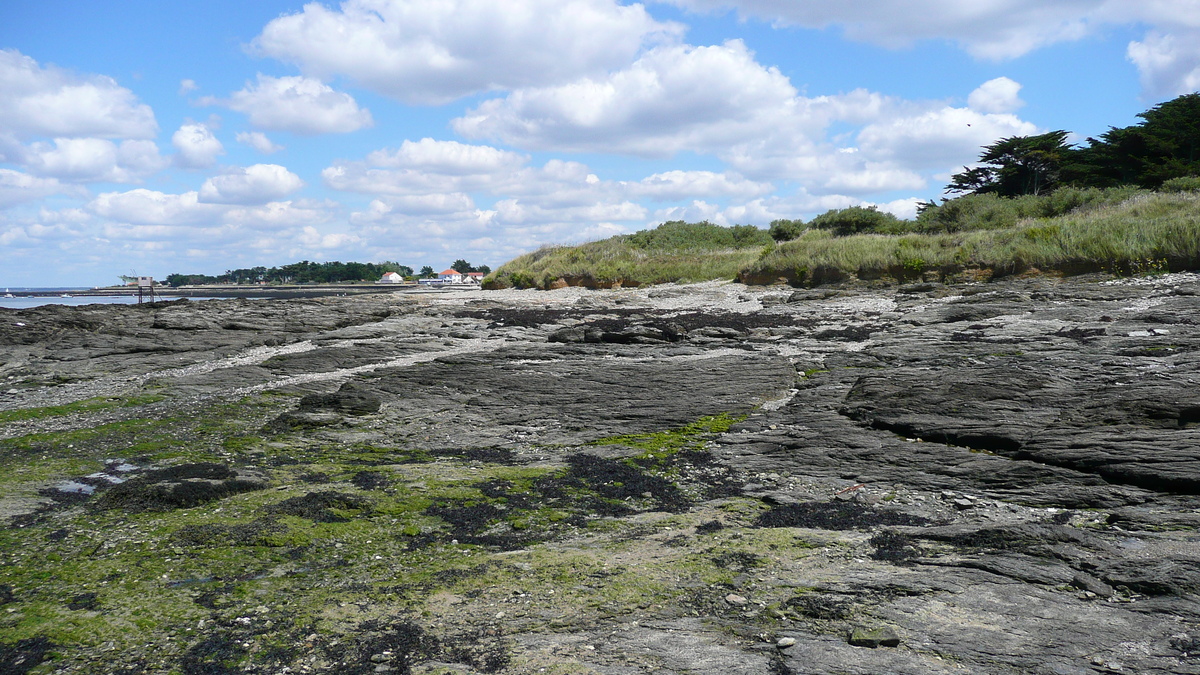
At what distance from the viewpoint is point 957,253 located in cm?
2191

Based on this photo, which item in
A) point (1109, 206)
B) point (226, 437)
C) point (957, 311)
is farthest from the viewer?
point (1109, 206)

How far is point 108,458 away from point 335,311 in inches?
532

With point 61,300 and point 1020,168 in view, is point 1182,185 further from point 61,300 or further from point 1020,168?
point 61,300

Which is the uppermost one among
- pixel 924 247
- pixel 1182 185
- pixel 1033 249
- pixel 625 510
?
pixel 1182 185

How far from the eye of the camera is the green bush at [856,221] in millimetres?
34638

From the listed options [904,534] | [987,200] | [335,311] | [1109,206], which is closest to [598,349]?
[904,534]

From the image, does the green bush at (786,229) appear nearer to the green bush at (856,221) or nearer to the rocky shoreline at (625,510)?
the green bush at (856,221)

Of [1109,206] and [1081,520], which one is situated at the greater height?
[1109,206]

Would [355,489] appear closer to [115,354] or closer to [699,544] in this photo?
[699,544]

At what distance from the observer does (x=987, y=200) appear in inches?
1273

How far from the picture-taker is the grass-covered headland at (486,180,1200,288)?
60.5ft

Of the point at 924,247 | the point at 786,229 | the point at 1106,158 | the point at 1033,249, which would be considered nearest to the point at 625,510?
the point at 1033,249

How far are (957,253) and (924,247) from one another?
1545mm

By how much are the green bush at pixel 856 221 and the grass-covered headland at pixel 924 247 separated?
0.21ft
